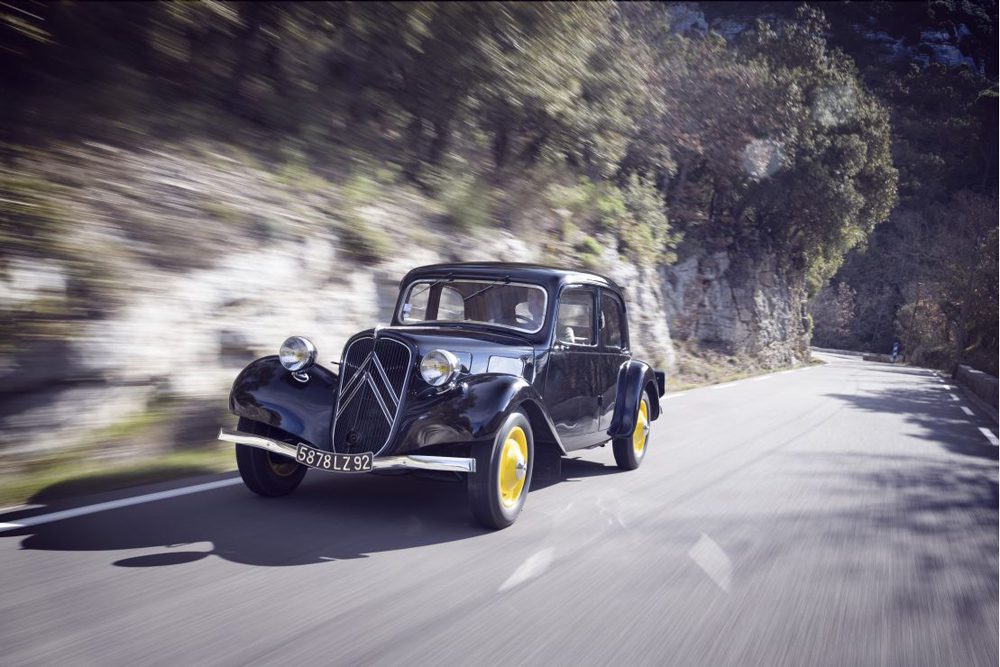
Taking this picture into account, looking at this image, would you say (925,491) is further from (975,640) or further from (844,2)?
(844,2)

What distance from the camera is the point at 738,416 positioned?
11.4 meters

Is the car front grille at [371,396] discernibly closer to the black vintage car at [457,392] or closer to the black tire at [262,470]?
the black vintage car at [457,392]

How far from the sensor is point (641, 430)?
284 inches

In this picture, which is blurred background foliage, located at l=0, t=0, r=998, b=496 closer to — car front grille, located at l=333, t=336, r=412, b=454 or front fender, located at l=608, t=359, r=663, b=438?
car front grille, located at l=333, t=336, r=412, b=454

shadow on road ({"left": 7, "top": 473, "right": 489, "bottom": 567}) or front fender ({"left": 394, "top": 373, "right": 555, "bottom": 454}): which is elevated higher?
front fender ({"left": 394, "top": 373, "right": 555, "bottom": 454})

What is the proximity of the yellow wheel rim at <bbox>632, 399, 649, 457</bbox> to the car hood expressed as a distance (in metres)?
1.98

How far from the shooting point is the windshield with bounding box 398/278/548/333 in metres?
5.90

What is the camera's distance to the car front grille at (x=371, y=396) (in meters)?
4.84

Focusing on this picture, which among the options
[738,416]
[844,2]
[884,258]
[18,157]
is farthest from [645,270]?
[884,258]

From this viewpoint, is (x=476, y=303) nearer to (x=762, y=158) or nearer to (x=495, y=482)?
(x=495, y=482)

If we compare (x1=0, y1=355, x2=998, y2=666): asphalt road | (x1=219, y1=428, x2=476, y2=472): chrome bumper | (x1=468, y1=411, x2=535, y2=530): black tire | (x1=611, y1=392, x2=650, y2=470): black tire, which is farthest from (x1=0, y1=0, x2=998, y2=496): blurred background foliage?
(x1=611, y1=392, x2=650, y2=470): black tire

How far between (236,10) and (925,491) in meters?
8.90

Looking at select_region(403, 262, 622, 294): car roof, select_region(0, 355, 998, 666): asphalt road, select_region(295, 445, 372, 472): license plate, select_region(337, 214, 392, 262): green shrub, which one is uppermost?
select_region(337, 214, 392, 262): green shrub

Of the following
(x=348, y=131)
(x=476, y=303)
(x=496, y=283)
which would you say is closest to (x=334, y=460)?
(x=476, y=303)
